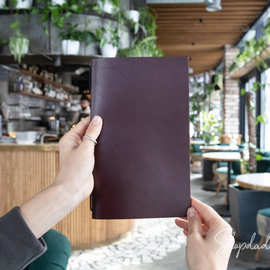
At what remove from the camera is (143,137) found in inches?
25.8

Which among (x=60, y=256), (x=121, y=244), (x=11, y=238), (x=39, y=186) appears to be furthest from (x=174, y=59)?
(x=121, y=244)

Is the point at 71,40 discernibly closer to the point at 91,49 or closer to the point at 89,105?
the point at 91,49

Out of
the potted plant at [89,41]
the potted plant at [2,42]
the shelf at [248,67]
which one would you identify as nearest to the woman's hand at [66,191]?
the potted plant at [89,41]

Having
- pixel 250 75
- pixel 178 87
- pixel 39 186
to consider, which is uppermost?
pixel 250 75

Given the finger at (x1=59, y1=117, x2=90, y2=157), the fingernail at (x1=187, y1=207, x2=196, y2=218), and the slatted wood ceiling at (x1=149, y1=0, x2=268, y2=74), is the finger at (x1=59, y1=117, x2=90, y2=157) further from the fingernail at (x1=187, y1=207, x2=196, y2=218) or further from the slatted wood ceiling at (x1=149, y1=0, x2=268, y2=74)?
the slatted wood ceiling at (x1=149, y1=0, x2=268, y2=74)

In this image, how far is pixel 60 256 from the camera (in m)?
1.47

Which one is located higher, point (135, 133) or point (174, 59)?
point (174, 59)

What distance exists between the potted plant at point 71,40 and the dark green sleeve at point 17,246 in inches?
173

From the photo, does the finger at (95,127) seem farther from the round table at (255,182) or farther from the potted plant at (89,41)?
the potted plant at (89,41)

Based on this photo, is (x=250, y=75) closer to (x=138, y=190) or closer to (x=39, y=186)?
(x=39, y=186)

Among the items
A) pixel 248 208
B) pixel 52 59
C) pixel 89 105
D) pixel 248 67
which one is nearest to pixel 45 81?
pixel 52 59

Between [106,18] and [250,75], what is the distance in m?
4.54

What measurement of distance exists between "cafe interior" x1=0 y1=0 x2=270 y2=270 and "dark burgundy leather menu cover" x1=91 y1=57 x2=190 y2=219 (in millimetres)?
61

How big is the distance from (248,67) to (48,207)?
7411mm
